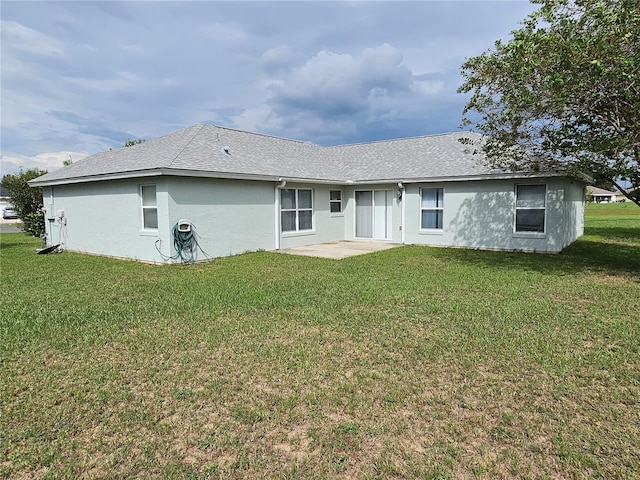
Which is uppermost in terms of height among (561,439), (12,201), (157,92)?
(157,92)

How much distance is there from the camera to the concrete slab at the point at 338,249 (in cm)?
1320

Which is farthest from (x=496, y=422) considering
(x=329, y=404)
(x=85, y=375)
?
(x=85, y=375)

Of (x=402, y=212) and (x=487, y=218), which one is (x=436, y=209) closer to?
(x=402, y=212)

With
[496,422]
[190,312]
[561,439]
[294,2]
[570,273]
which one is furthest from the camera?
[294,2]

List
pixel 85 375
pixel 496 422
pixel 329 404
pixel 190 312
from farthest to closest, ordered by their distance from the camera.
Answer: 1. pixel 190 312
2. pixel 85 375
3. pixel 329 404
4. pixel 496 422

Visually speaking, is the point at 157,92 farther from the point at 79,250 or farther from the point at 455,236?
the point at 455,236

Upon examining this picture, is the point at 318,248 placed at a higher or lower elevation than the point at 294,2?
lower

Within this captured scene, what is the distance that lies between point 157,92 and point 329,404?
1815 centimetres

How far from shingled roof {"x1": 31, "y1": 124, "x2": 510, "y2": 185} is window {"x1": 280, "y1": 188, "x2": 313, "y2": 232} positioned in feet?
2.48

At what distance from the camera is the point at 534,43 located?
789cm

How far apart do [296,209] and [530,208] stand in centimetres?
825

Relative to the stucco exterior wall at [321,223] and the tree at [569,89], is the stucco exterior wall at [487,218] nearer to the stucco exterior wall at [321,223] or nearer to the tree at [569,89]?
the tree at [569,89]

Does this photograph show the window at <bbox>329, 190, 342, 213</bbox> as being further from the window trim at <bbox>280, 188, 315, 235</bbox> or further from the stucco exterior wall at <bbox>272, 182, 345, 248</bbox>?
the window trim at <bbox>280, 188, 315, 235</bbox>

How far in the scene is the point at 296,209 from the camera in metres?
15.4
